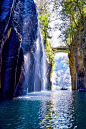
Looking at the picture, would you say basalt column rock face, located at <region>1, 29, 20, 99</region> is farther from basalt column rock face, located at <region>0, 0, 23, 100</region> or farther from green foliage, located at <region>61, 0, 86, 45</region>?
green foliage, located at <region>61, 0, 86, 45</region>

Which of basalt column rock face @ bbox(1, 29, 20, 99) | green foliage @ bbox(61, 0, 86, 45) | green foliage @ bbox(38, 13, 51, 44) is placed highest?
green foliage @ bbox(38, 13, 51, 44)

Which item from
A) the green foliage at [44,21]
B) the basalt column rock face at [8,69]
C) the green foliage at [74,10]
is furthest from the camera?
the green foliage at [44,21]

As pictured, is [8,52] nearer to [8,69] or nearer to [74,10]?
[8,69]

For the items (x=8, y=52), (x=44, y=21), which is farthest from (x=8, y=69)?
(x=44, y=21)

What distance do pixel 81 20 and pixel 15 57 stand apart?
60.9ft

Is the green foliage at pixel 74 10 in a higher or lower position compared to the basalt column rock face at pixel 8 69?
higher

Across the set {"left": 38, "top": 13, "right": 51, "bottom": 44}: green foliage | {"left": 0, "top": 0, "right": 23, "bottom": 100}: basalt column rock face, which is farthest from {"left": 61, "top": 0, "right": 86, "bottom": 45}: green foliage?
{"left": 0, "top": 0, "right": 23, "bottom": 100}: basalt column rock face

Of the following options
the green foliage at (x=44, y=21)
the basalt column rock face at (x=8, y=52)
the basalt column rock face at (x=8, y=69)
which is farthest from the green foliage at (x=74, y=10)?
the basalt column rock face at (x=8, y=69)

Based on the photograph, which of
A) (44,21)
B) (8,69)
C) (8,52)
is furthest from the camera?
(44,21)

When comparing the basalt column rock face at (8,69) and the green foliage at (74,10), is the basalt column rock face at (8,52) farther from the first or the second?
the green foliage at (74,10)

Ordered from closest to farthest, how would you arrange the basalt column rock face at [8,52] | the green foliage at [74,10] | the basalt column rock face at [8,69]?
the basalt column rock face at [8,52] → the basalt column rock face at [8,69] → the green foliage at [74,10]

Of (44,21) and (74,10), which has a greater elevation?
(44,21)

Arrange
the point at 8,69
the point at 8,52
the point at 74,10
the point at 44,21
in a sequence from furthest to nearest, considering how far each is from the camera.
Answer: the point at 44,21, the point at 74,10, the point at 8,52, the point at 8,69

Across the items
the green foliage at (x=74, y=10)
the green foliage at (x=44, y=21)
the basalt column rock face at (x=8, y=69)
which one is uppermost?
the green foliage at (x=44, y=21)
